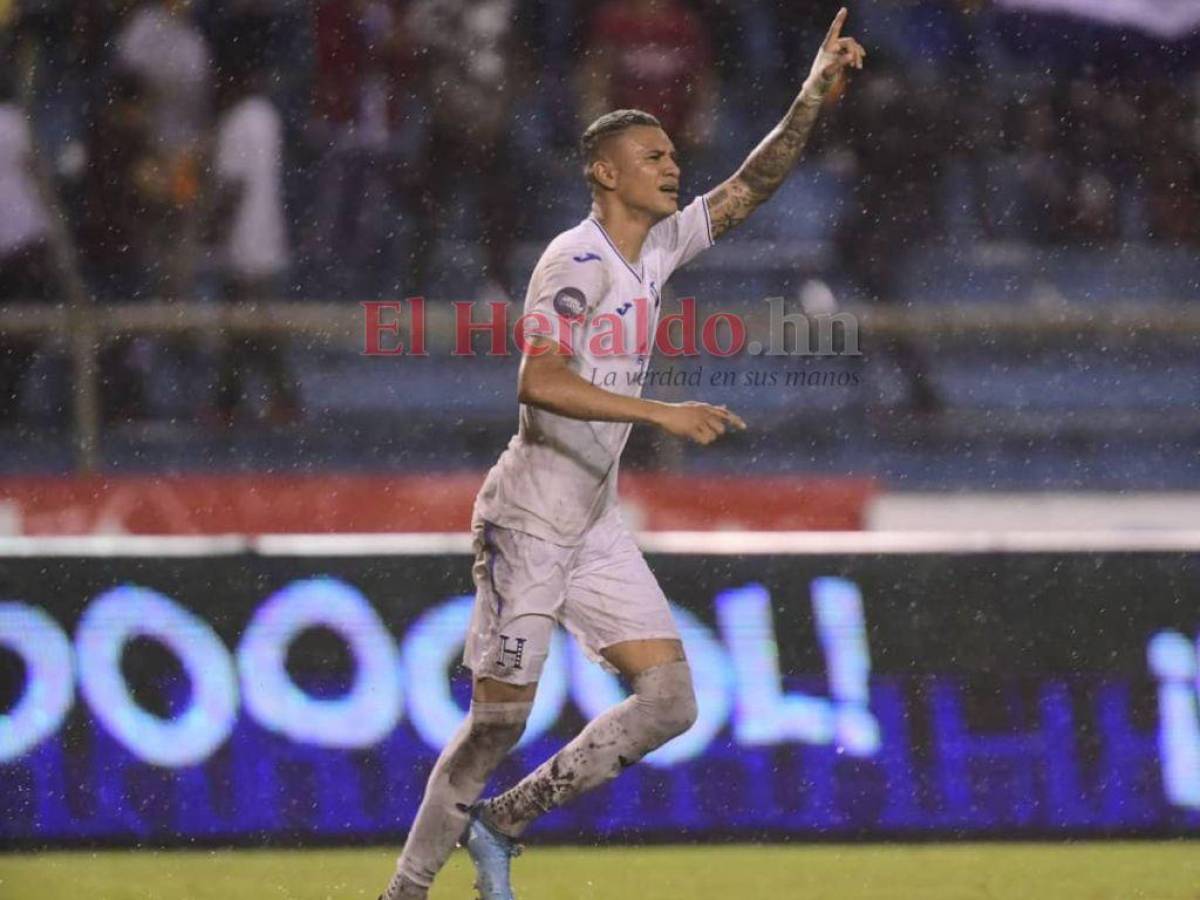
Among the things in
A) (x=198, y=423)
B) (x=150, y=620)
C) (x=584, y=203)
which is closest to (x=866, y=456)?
(x=584, y=203)

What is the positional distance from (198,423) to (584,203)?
5.58 ft

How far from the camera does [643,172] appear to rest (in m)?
4.11

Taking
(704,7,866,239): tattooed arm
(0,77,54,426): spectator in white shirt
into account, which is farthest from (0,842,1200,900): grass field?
(0,77,54,426): spectator in white shirt

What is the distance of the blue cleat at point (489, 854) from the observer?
13.3ft

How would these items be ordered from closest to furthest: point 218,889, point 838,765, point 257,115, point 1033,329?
1. point 218,889
2. point 838,765
3. point 1033,329
4. point 257,115

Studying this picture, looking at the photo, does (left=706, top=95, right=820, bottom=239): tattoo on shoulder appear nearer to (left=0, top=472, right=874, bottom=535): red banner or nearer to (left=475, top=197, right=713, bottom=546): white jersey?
(left=475, top=197, right=713, bottom=546): white jersey

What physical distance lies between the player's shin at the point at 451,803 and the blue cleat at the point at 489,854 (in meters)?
0.03

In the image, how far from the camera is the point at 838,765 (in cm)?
490

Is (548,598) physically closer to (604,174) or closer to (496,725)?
(496,725)

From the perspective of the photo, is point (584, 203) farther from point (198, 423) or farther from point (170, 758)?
point (170, 758)

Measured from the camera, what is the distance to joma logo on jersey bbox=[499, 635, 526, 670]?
13.1 ft

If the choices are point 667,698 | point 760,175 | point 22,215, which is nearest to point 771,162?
point 760,175

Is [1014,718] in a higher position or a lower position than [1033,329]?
lower

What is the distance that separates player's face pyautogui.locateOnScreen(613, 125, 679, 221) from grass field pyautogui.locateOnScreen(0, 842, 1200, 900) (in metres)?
1.50
